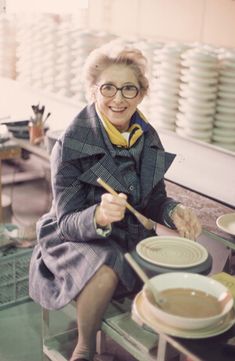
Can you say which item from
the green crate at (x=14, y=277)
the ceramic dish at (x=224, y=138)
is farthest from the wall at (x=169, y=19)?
the green crate at (x=14, y=277)

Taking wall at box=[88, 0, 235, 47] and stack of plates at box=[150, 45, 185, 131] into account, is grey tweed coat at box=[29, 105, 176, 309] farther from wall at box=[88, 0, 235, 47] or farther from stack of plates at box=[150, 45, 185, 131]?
wall at box=[88, 0, 235, 47]

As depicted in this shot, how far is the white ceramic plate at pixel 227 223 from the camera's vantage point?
7.20ft

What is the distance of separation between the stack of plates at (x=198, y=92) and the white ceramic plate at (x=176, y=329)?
1.30 meters

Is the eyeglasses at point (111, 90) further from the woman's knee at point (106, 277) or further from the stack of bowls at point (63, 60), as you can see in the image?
the stack of bowls at point (63, 60)

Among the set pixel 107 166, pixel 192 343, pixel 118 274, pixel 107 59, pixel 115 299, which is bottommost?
pixel 115 299

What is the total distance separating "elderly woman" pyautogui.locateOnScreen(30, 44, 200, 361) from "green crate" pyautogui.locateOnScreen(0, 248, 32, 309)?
2.15 feet

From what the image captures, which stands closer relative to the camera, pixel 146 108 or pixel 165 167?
pixel 165 167

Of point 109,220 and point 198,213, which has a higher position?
point 109,220

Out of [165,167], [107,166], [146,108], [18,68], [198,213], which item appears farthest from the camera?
[18,68]

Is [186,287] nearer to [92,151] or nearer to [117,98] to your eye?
[92,151]

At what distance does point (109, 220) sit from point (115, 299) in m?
0.37

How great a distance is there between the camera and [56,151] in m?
2.00

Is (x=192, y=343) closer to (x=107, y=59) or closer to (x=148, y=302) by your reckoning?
(x=148, y=302)

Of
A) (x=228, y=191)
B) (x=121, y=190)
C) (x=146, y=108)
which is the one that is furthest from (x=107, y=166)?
(x=146, y=108)
